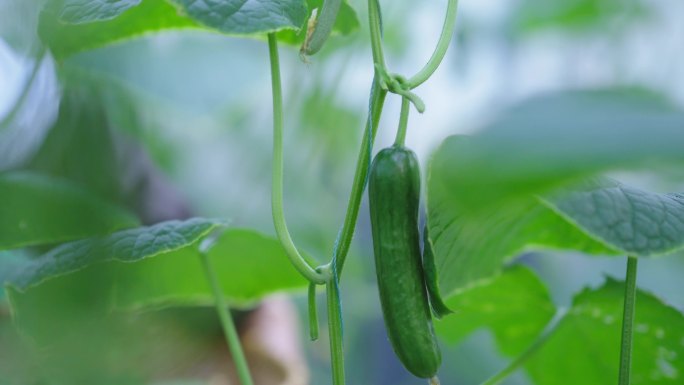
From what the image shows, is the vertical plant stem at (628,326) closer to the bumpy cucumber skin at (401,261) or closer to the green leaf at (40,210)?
the bumpy cucumber skin at (401,261)

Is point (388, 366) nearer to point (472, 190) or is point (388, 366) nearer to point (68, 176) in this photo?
point (68, 176)

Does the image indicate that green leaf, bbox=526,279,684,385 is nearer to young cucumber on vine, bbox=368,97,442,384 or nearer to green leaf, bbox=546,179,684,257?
green leaf, bbox=546,179,684,257

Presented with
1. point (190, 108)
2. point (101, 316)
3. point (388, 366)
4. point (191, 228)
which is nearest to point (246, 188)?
point (190, 108)

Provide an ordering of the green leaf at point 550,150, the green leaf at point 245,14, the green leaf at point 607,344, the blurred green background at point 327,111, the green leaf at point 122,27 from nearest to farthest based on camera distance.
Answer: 1. the green leaf at point 550,150
2. the green leaf at point 245,14
3. the green leaf at point 122,27
4. the green leaf at point 607,344
5. the blurred green background at point 327,111

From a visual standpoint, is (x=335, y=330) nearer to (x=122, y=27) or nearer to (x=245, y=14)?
(x=245, y=14)

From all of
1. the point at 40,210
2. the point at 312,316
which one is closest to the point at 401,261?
the point at 312,316

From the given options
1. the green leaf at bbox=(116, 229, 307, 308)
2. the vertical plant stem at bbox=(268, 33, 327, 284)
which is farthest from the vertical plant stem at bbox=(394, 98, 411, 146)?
the green leaf at bbox=(116, 229, 307, 308)

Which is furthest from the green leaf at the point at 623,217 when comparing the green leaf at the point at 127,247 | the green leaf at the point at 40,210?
the green leaf at the point at 40,210
